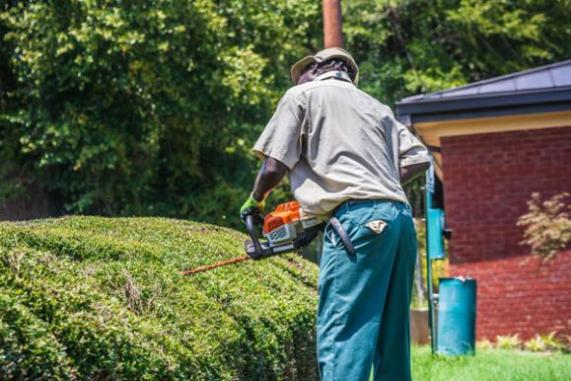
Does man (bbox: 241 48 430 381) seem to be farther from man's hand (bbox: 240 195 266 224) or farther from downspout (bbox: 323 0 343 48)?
downspout (bbox: 323 0 343 48)

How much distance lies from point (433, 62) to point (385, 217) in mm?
24321

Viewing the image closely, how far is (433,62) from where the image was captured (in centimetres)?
2928

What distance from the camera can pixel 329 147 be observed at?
5.50 metres

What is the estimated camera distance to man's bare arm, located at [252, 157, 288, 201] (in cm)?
556

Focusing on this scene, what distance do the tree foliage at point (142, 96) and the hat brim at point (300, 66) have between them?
45.1ft

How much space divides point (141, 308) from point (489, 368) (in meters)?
5.13

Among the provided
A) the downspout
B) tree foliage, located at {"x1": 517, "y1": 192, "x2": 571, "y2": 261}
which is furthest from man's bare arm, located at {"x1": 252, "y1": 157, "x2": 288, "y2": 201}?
tree foliage, located at {"x1": 517, "y1": 192, "x2": 571, "y2": 261}

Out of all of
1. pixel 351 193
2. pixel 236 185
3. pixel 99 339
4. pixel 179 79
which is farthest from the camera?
pixel 236 185

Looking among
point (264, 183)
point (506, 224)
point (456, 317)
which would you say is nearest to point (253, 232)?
point (264, 183)

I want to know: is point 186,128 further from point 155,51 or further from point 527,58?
point 527,58

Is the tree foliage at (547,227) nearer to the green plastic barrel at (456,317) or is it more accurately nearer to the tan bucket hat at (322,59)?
the green plastic barrel at (456,317)

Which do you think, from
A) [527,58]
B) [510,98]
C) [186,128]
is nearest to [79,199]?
[186,128]

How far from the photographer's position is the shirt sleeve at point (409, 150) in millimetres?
5938

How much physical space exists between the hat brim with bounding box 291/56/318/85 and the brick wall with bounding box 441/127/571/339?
9498 mm
